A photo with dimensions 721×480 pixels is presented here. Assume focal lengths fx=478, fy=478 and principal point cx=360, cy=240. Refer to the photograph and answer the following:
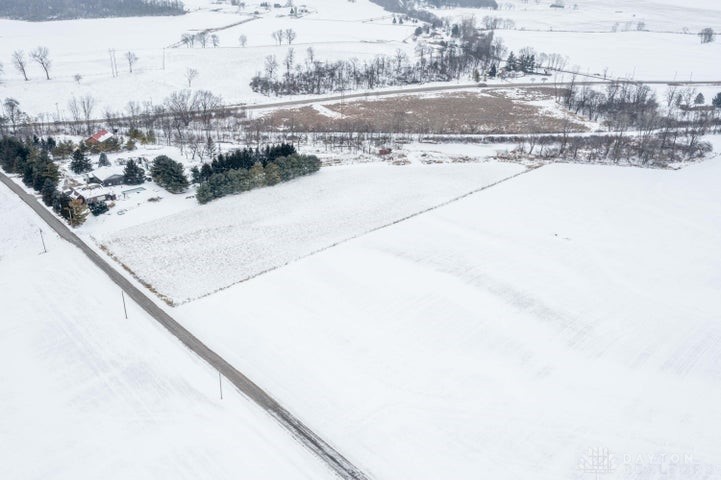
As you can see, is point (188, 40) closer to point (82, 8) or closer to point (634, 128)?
point (82, 8)

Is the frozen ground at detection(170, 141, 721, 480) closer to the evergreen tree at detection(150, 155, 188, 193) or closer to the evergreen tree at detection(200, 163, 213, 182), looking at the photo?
the evergreen tree at detection(200, 163, 213, 182)

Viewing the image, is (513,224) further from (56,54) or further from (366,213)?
(56,54)

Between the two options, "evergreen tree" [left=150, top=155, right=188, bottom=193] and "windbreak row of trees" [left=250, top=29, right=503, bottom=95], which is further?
"windbreak row of trees" [left=250, top=29, right=503, bottom=95]

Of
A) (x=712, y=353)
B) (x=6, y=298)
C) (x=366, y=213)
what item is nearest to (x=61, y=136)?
(x=6, y=298)

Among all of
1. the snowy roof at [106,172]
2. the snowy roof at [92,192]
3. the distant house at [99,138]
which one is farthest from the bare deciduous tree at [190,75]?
the snowy roof at [92,192]

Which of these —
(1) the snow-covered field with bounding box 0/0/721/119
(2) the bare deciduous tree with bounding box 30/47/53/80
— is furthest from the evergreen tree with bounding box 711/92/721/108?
(2) the bare deciduous tree with bounding box 30/47/53/80

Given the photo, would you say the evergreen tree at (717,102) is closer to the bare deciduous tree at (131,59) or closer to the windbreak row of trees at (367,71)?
the windbreak row of trees at (367,71)
